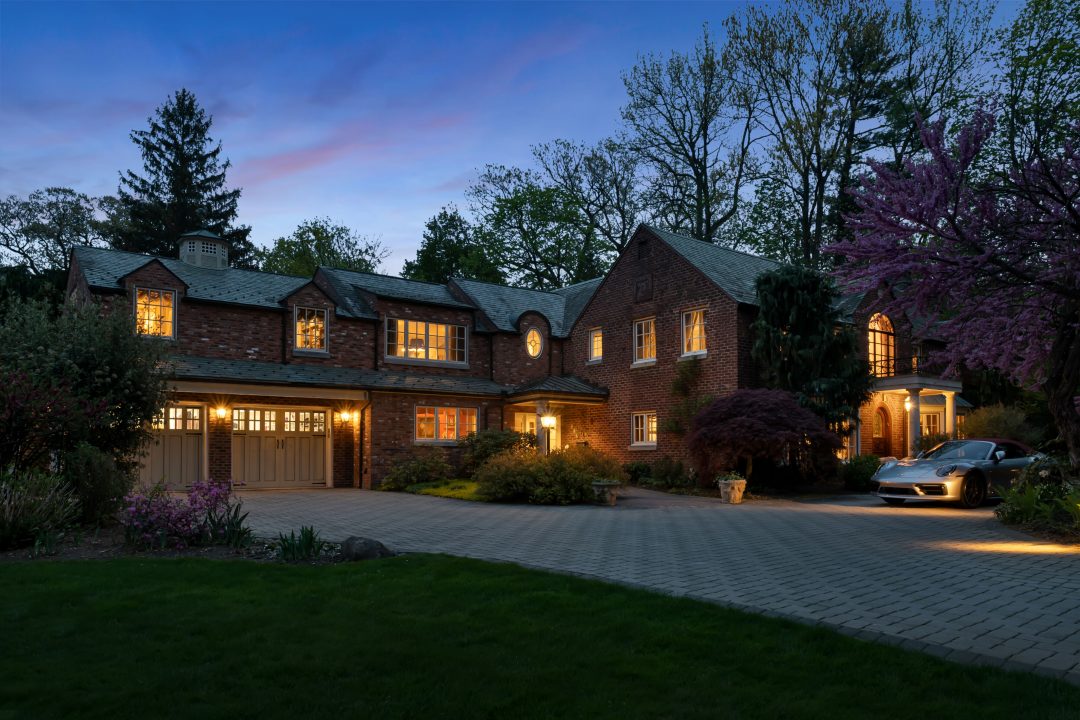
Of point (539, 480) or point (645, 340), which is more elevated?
point (645, 340)

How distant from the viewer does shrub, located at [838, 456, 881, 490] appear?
69.3ft

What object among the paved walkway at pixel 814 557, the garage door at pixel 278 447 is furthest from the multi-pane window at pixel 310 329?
the paved walkway at pixel 814 557

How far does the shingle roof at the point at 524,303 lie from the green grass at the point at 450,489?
6430 millimetres

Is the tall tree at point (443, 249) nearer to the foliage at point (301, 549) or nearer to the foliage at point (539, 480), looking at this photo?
the foliage at point (539, 480)

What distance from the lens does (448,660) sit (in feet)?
15.7

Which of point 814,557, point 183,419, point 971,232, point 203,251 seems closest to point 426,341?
point 203,251

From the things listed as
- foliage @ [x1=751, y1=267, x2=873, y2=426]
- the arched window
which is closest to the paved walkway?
foliage @ [x1=751, y1=267, x2=873, y2=426]

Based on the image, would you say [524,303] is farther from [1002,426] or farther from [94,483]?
[94,483]

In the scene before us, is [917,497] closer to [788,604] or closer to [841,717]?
[788,604]

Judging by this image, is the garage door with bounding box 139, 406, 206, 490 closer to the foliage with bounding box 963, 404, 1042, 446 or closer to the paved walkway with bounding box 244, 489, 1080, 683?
the paved walkway with bounding box 244, 489, 1080, 683

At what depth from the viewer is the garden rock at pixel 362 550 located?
8523 millimetres

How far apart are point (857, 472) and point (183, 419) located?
57.0 ft

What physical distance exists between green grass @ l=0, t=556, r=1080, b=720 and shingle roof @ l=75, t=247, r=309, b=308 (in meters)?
15.5

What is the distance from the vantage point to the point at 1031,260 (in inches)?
404
